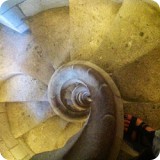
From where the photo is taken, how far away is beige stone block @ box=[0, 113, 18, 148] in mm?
3171

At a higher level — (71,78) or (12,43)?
(12,43)

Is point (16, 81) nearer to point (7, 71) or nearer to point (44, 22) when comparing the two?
point (7, 71)

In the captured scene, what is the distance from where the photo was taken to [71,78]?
2484mm

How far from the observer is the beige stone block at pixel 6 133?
125 inches

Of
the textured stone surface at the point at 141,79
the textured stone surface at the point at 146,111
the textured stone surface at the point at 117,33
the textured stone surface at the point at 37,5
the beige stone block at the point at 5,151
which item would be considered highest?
the textured stone surface at the point at 37,5

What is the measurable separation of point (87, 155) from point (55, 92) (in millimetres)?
Answer: 1259

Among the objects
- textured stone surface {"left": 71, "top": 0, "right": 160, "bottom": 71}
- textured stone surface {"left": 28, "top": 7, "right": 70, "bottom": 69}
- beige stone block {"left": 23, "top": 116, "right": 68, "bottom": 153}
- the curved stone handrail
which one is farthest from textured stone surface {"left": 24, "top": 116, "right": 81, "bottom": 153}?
the curved stone handrail

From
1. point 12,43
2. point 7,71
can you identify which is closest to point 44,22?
point 12,43

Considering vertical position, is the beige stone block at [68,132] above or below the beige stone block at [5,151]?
below

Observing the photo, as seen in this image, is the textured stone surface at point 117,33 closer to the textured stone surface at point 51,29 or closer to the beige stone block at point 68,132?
the textured stone surface at point 51,29

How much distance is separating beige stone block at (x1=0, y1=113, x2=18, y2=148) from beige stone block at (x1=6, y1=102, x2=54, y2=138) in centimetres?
5

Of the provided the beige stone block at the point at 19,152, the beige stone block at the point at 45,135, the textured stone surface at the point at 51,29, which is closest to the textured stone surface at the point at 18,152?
the beige stone block at the point at 19,152

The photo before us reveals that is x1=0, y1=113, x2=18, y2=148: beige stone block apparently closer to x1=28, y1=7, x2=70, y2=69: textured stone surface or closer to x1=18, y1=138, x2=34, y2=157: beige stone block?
x1=18, y1=138, x2=34, y2=157: beige stone block

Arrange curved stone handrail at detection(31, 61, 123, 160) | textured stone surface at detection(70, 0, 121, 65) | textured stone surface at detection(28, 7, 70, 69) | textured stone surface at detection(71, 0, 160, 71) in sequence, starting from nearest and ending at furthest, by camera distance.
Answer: curved stone handrail at detection(31, 61, 123, 160), textured stone surface at detection(71, 0, 160, 71), textured stone surface at detection(70, 0, 121, 65), textured stone surface at detection(28, 7, 70, 69)
